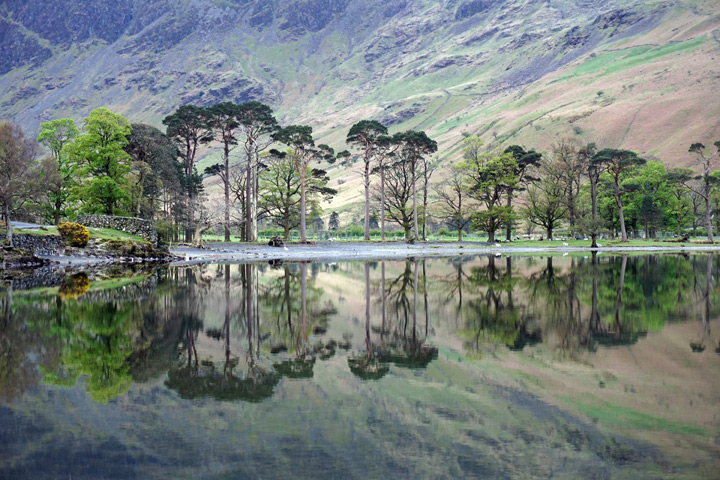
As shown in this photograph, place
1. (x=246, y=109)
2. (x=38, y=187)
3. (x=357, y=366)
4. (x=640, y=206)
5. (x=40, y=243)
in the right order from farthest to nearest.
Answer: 1. (x=640, y=206)
2. (x=246, y=109)
3. (x=38, y=187)
4. (x=40, y=243)
5. (x=357, y=366)

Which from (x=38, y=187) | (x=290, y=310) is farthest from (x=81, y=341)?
(x=38, y=187)

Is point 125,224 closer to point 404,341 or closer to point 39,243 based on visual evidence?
point 39,243

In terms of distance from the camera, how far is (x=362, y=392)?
26.6 feet

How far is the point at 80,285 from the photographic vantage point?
2542 cm

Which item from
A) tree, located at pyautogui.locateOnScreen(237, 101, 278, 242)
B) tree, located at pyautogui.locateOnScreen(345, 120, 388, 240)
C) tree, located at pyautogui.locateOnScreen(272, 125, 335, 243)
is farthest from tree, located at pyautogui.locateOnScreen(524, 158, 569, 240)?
tree, located at pyautogui.locateOnScreen(237, 101, 278, 242)

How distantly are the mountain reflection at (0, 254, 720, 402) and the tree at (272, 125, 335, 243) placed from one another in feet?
152

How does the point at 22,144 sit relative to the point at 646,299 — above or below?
above

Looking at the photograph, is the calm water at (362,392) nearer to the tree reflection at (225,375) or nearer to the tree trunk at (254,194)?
the tree reflection at (225,375)

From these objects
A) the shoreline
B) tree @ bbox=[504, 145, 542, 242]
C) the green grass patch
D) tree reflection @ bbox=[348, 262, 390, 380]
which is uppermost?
tree @ bbox=[504, 145, 542, 242]

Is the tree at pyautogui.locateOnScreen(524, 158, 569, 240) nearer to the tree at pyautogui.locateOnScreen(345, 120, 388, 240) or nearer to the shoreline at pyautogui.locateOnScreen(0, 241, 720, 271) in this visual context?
the shoreline at pyautogui.locateOnScreen(0, 241, 720, 271)

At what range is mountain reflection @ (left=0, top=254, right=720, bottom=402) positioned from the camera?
9.40 metres

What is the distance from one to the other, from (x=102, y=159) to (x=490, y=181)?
5286 centimetres

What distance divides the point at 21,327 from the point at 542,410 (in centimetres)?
1288

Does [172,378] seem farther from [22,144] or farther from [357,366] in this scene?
[22,144]
